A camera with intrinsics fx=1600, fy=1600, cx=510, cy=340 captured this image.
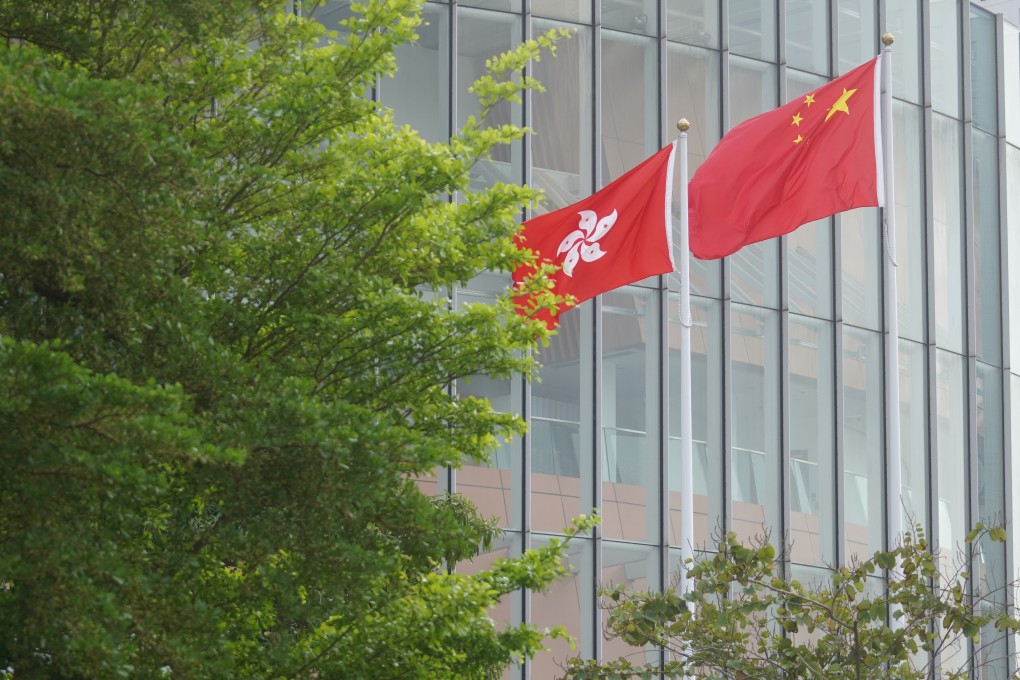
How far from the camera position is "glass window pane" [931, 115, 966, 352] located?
85.3 ft

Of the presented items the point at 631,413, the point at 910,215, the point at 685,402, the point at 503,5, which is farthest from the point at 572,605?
the point at 910,215

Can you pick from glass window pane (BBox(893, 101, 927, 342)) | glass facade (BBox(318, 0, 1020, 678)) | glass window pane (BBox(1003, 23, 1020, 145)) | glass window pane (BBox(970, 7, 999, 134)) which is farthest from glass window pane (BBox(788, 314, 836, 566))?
glass window pane (BBox(1003, 23, 1020, 145))

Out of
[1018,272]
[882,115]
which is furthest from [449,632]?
[1018,272]

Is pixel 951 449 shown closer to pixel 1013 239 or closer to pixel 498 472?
pixel 1013 239

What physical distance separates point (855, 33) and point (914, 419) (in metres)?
6.19

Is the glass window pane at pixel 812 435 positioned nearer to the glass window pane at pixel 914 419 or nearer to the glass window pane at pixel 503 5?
the glass window pane at pixel 914 419

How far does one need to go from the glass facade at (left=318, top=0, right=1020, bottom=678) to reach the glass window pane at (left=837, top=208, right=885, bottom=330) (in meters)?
0.03

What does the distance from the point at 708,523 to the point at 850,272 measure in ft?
16.2

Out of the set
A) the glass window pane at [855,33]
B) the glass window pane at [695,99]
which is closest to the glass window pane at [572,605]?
the glass window pane at [695,99]

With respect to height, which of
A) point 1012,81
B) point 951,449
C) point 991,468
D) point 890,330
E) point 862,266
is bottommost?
point 890,330

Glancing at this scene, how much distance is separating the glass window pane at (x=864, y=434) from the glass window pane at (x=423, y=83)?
7.18 metres

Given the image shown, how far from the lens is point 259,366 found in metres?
10.2

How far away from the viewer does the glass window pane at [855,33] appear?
25266 millimetres

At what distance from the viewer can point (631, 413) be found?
22.3 m
